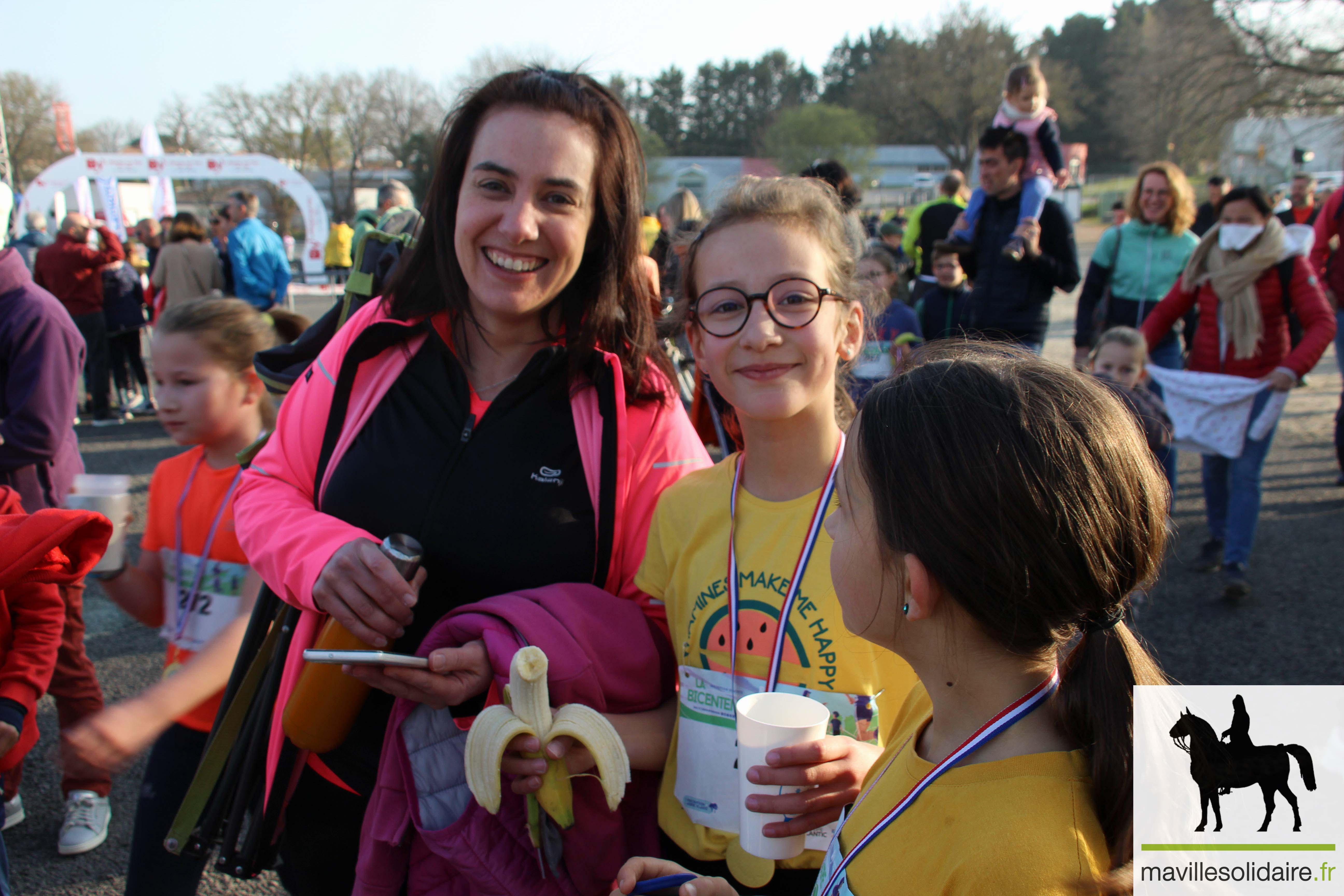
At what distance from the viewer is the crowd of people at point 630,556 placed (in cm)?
107

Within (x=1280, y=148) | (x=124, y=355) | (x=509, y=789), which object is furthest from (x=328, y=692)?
(x=1280, y=148)

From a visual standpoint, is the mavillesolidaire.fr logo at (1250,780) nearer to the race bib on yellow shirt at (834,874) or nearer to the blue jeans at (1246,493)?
the race bib on yellow shirt at (834,874)

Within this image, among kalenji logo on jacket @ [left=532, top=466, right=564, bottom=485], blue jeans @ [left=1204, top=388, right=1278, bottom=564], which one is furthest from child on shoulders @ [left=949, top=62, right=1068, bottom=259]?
kalenji logo on jacket @ [left=532, top=466, right=564, bottom=485]

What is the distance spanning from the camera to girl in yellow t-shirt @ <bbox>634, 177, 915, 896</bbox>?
57.7 inches

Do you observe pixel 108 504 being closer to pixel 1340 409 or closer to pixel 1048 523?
pixel 1048 523

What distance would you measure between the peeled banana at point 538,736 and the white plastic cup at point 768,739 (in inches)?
7.7

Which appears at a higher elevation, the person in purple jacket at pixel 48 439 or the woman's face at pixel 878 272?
the woman's face at pixel 878 272

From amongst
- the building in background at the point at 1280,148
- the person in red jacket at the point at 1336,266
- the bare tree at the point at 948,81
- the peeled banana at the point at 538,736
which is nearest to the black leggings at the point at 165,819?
the peeled banana at the point at 538,736

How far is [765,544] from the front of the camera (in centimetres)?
161

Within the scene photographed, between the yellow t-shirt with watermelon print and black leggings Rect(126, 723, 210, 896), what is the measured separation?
3.95 feet

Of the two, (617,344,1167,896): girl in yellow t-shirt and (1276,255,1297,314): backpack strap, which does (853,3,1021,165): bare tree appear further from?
(617,344,1167,896): girl in yellow t-shirt

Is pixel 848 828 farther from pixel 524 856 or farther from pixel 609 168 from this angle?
pixel 609 168

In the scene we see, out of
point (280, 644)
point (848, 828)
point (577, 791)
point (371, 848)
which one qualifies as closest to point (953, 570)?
point (848, 828)

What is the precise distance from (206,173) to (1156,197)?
76.9 feet
